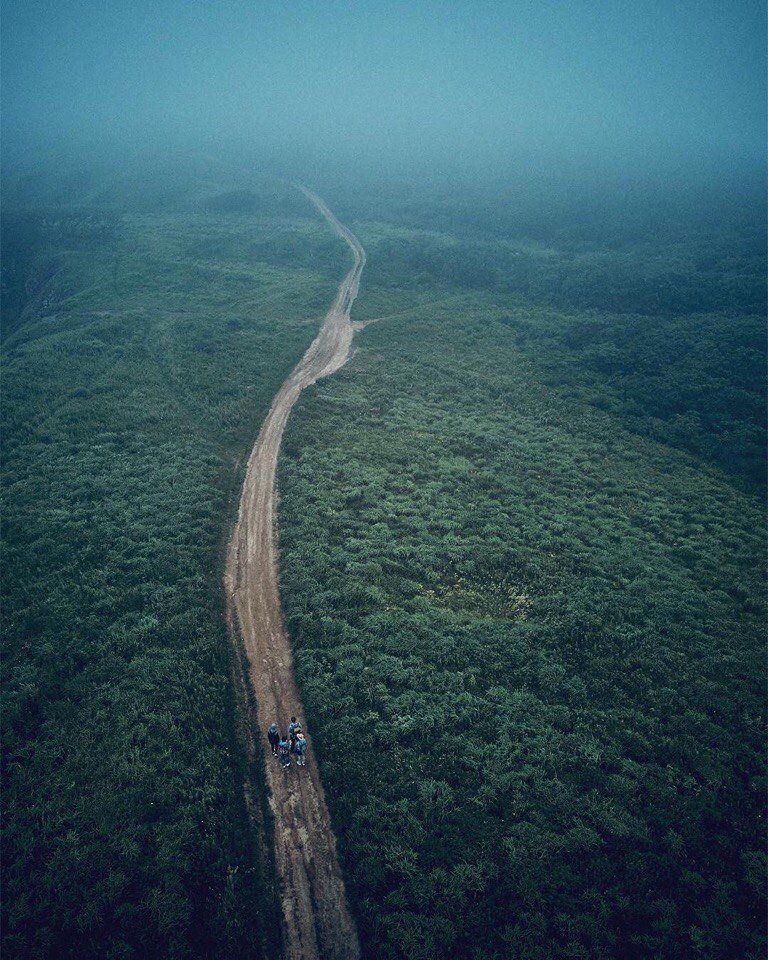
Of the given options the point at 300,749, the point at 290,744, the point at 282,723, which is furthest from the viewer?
the point at 282,723

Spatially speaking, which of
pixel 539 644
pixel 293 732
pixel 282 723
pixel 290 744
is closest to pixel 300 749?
pixel 290 744

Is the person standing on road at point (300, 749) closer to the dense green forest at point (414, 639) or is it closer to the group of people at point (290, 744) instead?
the group of people at point (290, 744)

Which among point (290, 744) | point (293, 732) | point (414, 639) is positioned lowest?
point (290, 744)

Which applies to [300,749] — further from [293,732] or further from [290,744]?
[293,732]

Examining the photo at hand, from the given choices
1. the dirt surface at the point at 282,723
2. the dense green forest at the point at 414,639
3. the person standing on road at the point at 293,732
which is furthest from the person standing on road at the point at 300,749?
the dense green forest at the point at 414,639

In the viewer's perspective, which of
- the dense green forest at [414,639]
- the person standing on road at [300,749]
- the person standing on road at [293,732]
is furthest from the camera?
the person standing on road at [293,732]

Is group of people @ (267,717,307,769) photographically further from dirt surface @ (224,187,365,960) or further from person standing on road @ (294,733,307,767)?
dirt surface @ (224,187,365,960)
